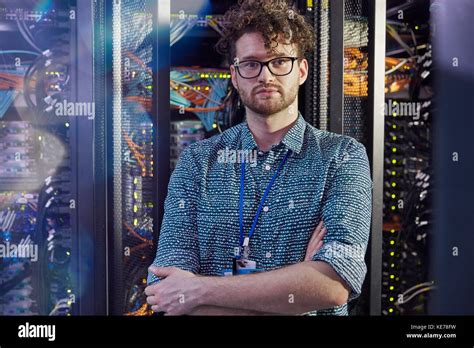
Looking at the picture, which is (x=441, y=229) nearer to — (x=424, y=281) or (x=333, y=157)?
(x=424, y=281)

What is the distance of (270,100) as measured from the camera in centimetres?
158

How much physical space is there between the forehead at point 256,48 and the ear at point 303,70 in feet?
0.15

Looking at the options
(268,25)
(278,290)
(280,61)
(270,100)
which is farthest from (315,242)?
(268,25)

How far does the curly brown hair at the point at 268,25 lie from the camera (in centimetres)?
157

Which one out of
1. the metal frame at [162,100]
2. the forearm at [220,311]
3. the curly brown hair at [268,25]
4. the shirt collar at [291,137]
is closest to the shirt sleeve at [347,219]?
the shirt collar at [291,137]

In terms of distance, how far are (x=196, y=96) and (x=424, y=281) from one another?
1.00 metres

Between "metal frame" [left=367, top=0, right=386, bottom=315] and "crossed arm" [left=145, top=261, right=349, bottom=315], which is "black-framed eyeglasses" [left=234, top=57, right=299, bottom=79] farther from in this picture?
"crossed arm" [left=145, top=261, right=349, bottom=315]

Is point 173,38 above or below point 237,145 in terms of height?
above

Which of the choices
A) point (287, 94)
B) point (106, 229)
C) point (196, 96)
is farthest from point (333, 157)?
point (106, 229)

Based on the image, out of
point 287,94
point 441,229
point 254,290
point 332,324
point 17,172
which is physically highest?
point 287,94

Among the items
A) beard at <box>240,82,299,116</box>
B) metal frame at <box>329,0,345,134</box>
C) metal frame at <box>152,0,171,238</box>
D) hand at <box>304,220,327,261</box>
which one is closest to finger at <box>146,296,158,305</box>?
metal frame at <box>152,0,171,238</box>

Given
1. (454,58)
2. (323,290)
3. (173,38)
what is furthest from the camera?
(454,58)

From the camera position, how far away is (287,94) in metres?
1.60

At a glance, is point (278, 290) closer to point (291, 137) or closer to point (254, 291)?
point (254, 291)
